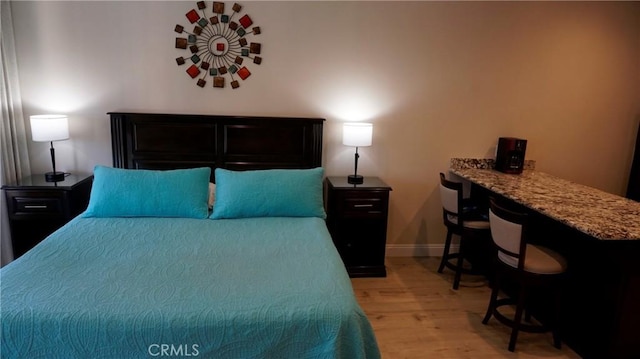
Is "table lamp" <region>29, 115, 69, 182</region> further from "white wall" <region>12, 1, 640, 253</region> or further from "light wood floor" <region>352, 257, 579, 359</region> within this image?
"light wood floor" <region>352, 257, 579, 359</region>

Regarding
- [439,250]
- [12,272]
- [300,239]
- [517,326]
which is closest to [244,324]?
[300,239]

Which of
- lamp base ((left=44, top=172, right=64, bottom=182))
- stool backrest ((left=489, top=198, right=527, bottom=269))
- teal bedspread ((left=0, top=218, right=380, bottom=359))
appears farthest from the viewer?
lamp base ((left=44, top=172, right=64, bottom=182))

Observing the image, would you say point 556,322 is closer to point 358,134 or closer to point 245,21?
point 358,134

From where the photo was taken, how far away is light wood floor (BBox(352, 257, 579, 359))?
251 centimetres

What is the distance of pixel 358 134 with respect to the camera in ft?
11.1

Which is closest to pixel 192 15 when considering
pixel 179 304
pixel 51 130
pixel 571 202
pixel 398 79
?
pixel 51 130

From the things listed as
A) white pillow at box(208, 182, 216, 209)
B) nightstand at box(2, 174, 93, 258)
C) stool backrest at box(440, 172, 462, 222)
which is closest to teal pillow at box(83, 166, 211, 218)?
white pillow at box(208, 182, 216, 209)

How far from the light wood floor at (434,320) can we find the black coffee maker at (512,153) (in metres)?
1.04

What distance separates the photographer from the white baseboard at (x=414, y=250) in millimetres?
3941

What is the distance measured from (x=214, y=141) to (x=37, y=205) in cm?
142

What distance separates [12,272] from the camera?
1.98 meters

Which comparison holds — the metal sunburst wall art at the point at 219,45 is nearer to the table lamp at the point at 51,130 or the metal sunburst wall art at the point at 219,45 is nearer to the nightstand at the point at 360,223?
the table lamp at the point at 51,130

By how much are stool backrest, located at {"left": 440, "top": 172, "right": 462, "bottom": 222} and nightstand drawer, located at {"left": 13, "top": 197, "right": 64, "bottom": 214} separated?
2994mm

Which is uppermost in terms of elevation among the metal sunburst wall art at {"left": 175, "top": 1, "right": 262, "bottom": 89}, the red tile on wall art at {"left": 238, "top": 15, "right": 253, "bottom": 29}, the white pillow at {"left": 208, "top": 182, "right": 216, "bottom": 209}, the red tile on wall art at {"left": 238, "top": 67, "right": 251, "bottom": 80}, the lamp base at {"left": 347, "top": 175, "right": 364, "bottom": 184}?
the red tile on wall art at {"left": 238, "top": 15, "right": 253, "bottom": 29}
